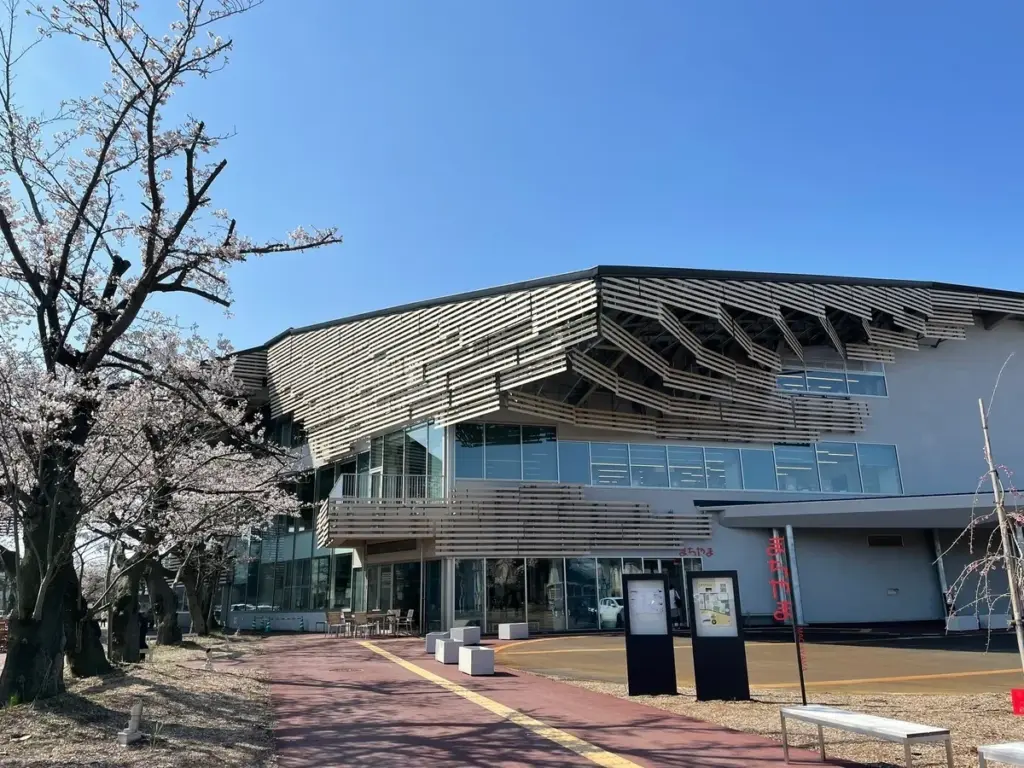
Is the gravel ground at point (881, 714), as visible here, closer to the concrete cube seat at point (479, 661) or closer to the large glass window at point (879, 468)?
the concrete cube seat at point (479, 661)

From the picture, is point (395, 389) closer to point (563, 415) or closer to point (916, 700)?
point (563, 415)

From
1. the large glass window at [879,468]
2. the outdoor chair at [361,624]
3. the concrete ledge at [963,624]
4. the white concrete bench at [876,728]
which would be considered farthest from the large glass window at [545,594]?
the white concrete bench at [876,728]

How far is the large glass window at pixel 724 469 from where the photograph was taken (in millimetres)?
25828

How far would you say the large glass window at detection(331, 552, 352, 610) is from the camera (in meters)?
26.7

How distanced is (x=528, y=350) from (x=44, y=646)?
1415cm

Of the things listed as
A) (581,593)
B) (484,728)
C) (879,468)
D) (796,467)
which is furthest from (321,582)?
(484,728)

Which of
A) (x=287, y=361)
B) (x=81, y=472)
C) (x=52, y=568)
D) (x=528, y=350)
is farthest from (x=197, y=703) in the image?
(x=287, y=361)

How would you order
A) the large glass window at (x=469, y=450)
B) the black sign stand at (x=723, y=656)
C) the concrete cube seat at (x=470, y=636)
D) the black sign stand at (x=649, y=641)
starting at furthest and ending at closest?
the large glass window at (x=469, y=450) < the concrete cube seat at (x=470, y=636) < the black sign stand at (x=649, y=641) < the black sign stand at (x=723, y=656)

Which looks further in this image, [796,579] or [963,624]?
[796,579]

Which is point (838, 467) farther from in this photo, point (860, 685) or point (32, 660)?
point (32, 660)

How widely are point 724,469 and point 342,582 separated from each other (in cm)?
1443

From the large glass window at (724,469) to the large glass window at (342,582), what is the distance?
43.7 ft

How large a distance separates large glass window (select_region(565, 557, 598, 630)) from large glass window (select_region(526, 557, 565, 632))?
0.24 m

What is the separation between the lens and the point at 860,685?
34.4ft
